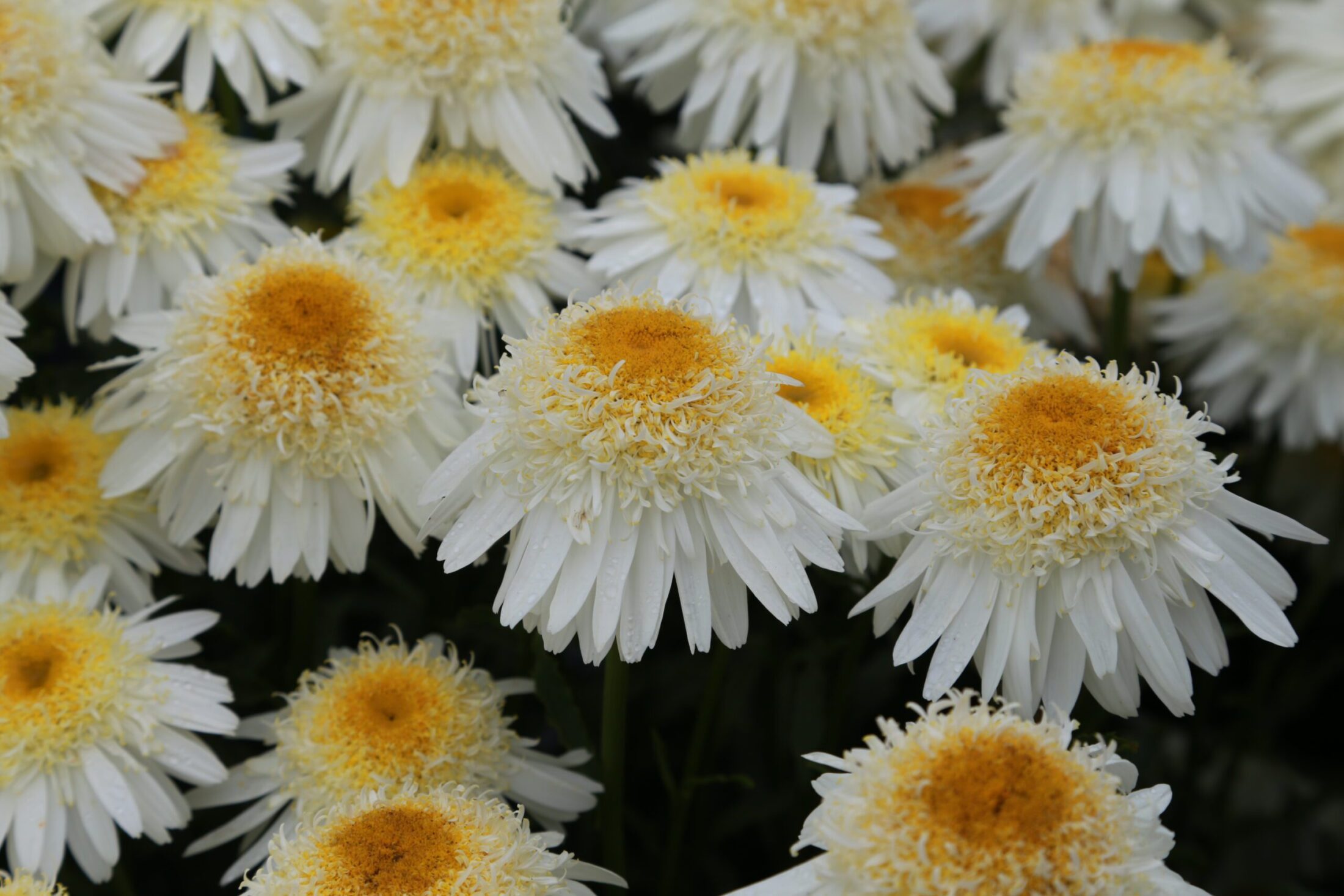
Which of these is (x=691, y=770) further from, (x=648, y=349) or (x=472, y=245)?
(x=472, y=245)

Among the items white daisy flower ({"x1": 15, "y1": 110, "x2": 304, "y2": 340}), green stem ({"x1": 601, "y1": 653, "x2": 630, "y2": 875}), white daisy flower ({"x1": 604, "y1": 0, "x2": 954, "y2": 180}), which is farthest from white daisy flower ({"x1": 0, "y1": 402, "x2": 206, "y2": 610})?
white daisy flower ({"x1": 604, "y1": 0, "x2": 954, "y2": 180})

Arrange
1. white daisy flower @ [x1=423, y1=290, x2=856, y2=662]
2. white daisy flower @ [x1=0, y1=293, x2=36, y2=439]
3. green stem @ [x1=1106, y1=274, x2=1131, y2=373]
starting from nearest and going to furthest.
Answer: white daisy flower @ [x1=423, y1=290, x2=856, y2=662] → white daisy flower @ [x1=0, y1=293, x2=36, y2=439] → green stem @ [x1=1106, y1=274, x2=1131, y2=373]

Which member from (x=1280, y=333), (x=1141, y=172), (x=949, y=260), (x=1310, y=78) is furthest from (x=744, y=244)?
A: (x=1310, y=78)

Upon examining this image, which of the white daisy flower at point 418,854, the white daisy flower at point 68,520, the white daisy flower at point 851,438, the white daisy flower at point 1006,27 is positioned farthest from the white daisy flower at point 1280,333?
the white daisy flower at point 68,520

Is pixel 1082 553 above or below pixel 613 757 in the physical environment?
above

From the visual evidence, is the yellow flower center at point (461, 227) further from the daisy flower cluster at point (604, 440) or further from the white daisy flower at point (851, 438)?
the white daisy flower at point (851, 438)

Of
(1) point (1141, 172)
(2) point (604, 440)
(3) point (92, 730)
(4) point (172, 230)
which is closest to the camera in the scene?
(2) point (604, 440)

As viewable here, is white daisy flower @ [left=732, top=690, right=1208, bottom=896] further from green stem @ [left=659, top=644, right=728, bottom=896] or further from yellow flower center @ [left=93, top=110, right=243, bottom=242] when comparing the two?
yellow flower center @ [left=93, top=110, right=243, bottom=242]
